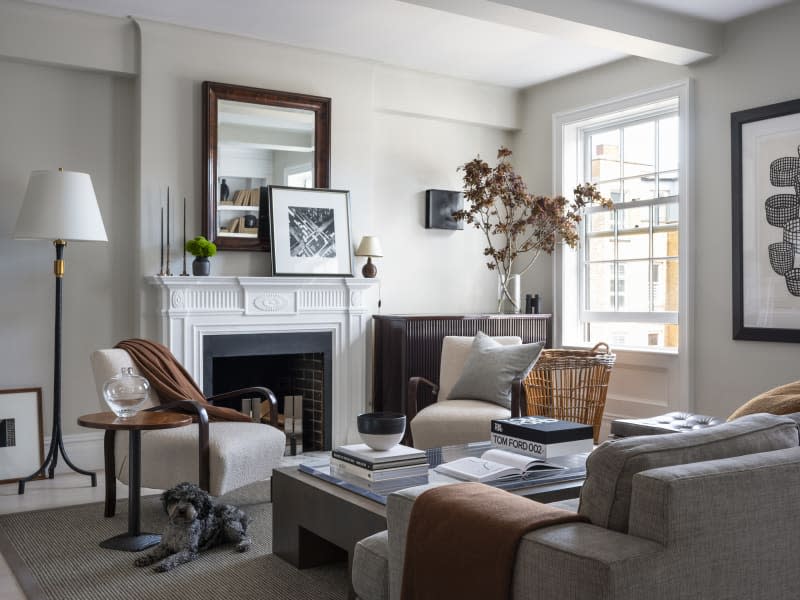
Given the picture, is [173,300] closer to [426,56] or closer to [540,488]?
[426,56]

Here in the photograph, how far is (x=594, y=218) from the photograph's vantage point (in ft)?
18.8

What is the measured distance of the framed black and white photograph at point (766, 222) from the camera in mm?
4277

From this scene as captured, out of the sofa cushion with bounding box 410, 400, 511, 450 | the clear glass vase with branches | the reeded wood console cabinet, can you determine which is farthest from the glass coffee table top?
the clear glass vase with branches

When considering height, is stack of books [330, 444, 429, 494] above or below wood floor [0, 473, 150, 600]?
above

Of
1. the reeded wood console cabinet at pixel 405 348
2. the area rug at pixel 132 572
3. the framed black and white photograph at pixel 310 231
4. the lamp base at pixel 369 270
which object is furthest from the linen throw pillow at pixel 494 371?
the area rug at pixel 132 572

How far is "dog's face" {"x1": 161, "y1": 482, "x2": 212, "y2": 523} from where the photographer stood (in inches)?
115

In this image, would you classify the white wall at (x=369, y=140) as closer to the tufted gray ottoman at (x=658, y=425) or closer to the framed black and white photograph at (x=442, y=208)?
the framed black and white photograph at (x=442, y=208)

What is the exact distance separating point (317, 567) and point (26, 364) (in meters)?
2.47

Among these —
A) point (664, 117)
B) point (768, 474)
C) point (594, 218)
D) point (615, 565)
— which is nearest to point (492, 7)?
point (664, 117)

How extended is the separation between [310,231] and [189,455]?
79.8 inches

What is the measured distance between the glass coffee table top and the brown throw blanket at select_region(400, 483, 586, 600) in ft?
2.36

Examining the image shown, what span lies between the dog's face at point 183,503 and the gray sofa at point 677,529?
5.87 feet

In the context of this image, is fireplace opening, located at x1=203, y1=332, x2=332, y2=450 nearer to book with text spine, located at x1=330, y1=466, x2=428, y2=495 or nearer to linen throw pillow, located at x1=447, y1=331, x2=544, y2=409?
linen throw pillow, located at x1=447, y1=331, x2=544, y2=409

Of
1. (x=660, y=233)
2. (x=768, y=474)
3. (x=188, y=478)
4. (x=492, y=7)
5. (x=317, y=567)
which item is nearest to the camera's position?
(x=768, y=474)
